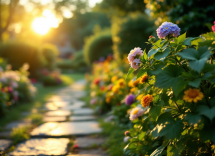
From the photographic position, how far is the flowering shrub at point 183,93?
1.05 m

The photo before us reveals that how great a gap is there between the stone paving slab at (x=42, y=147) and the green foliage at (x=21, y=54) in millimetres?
8154

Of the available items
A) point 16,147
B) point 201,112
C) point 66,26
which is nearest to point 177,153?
point 201,112

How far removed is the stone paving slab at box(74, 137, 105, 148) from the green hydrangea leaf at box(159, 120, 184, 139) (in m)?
1.36

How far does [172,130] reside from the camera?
114 centimetres

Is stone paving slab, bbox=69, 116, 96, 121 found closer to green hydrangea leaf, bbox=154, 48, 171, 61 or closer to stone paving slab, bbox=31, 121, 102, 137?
stone paving slab, bbox=31, 121, 102, 137

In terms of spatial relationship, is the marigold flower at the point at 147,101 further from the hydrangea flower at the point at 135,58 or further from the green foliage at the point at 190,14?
the green foliage at the point at 190,14

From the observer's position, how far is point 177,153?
3.91 feet

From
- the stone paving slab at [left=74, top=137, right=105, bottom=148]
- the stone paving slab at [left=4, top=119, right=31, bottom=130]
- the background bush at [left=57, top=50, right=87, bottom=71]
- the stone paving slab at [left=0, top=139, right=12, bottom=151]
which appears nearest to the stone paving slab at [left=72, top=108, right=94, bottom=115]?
the stone paving slab at [left=4, top=119, right=31, bottom=130]

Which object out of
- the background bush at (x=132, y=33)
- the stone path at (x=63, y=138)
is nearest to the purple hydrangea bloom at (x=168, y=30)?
the stone path at (x=63, y=138)

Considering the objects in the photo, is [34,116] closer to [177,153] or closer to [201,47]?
[177,153]

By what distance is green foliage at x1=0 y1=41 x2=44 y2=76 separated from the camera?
9.43 metres

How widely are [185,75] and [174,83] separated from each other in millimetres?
80

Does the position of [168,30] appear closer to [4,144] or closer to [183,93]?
[183,93]

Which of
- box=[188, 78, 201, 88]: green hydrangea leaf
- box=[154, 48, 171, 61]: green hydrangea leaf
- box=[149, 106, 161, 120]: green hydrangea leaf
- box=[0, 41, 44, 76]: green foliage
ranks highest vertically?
box=[0, 41, 44, 76]: green foliage
